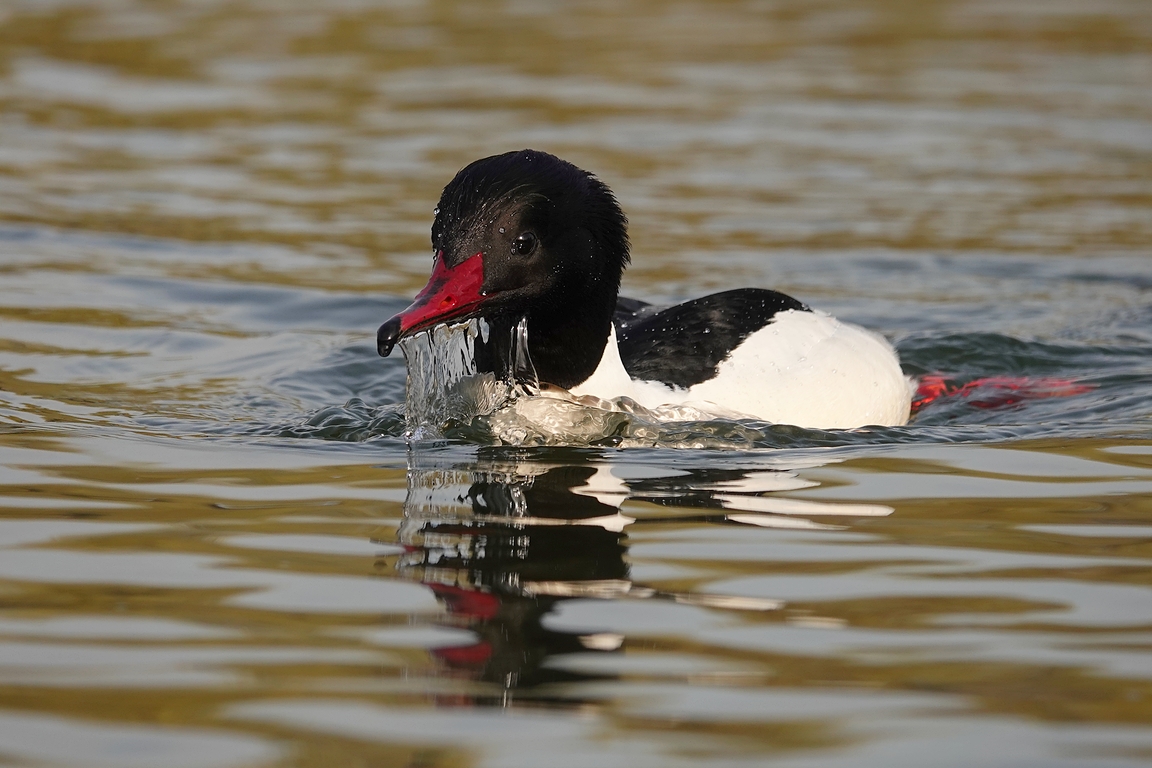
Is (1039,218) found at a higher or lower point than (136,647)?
higher

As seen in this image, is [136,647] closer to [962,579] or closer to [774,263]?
[962,579]

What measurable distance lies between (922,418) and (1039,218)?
4.64 meters

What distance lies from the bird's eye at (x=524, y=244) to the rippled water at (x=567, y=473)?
752 mm

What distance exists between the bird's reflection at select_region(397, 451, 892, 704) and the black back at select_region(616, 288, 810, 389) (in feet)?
2.77

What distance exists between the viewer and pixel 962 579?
421 cm

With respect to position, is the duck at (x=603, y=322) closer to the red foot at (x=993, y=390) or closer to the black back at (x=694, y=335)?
the black back at (x=694, y=335)

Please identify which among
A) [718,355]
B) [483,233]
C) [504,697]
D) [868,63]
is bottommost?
[504,697]

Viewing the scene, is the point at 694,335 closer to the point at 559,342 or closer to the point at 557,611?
the point at 559,342

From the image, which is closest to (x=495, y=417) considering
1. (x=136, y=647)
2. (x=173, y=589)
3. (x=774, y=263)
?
(x=173, y=589)

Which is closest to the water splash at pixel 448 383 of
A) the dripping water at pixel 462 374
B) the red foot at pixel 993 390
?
the dripping water at pixel 462 374

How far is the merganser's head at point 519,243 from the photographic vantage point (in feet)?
17.7

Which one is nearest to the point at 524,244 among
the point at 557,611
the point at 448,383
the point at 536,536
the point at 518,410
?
the point at 518,410

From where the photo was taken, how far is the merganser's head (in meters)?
5.39

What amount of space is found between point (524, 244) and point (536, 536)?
1350 mm
